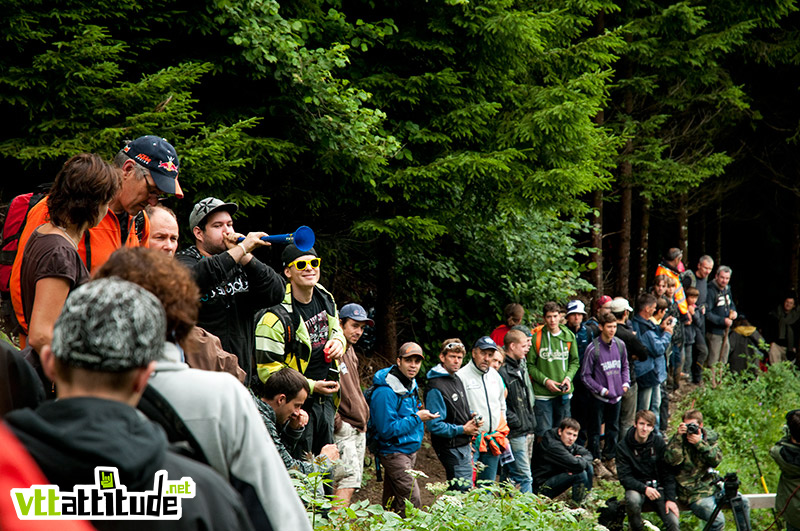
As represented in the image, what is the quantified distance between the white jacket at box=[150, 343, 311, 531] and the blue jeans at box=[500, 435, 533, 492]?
267 inches

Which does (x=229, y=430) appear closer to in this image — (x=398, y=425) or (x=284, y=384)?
(x=284, y=384)

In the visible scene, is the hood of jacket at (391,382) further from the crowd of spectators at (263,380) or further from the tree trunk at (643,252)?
the tree trunk at (643,252)

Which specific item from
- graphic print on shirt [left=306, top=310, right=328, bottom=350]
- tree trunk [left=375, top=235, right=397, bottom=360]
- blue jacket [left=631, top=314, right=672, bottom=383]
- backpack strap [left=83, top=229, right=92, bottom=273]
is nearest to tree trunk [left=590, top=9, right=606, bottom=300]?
blue jacket [left=631, top=314, right=672, bottom=383]

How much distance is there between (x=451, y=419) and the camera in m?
7.79

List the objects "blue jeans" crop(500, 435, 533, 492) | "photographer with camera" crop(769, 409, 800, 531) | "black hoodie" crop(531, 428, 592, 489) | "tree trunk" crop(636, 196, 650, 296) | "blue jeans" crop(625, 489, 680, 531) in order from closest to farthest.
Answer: "photographer with camera" crop(769, 409, 800, 531)
"blue jeans" crop(625, 489, 680, 531)
"blue jeans" crop(500, 435, 533, 492)
"black hoodie" crop(531, 428, 592, 489)
"tree trunk" crop(636, 196, 650, 296)

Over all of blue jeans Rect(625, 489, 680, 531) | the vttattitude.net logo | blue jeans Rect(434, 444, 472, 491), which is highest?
the vttattitude.net logo

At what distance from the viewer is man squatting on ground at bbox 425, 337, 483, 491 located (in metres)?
7.58

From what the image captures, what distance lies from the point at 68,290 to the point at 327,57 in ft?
16.6

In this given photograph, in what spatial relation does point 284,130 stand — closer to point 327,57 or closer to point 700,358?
point 327,57

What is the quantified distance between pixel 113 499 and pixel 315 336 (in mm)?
4308

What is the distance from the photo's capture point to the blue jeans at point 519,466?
8.54 meters

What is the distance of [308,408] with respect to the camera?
584 centimetres

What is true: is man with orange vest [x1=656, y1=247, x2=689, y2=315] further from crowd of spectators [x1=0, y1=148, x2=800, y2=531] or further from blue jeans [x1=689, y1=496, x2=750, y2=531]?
blue jeans [x1=689, y1=496, x2=750, y2=531]

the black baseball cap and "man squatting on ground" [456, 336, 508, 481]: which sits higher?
the black baseball cap
